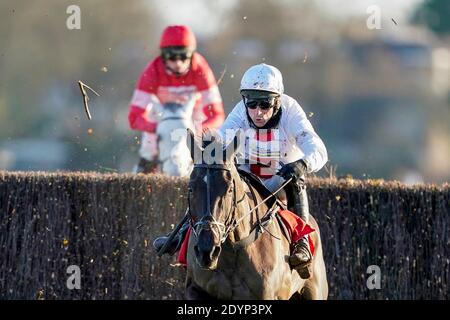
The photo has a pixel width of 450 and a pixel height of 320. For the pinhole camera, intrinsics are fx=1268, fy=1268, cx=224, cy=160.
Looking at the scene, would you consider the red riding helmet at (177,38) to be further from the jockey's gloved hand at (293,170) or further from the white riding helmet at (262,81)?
the jockey's gloved hand at (293,170)

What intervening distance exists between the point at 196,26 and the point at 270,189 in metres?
19.7

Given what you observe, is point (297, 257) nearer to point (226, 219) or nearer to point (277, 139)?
point (226, 219)

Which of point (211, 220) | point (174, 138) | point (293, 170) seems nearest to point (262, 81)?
point (293, 170)

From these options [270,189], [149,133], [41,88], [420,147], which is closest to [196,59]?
[149,133]

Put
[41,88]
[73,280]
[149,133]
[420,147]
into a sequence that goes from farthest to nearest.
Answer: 1. [420,147]
2. [41,88]
3. [149,133]
4. [73,280]

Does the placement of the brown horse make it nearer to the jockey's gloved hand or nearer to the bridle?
the bridle

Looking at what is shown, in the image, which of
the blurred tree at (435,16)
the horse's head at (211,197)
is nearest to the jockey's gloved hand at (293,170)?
the horse's head at (211,197)

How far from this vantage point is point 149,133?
45.4ft

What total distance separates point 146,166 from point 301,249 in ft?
17.9

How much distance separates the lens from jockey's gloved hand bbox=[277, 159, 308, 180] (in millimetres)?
8562

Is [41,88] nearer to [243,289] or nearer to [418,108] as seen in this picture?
[418,108]

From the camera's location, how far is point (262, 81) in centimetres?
871

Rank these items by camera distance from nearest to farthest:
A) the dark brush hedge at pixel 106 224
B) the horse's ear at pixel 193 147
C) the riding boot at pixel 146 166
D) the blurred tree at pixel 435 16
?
the horse's ear at pixel 193 147 → the dark brush hedge at pixel 106 224 → the riding boot at pixel 146 166 → the blurred tree at pixel 435 16

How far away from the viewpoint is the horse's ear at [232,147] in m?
7.93
